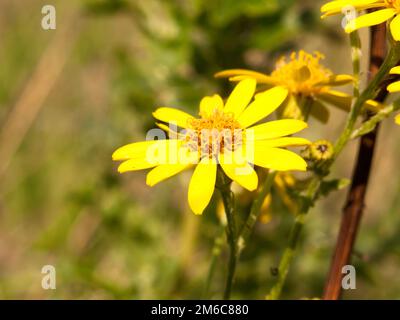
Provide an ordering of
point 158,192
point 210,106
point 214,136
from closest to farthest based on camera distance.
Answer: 1. point 214,136
2. point 210,106
3. point 158,192

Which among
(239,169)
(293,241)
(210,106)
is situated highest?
(210,106)

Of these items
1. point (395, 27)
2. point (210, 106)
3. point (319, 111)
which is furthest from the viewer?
point (319, 111)

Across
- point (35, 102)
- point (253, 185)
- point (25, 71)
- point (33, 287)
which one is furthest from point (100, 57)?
point (253, 185)

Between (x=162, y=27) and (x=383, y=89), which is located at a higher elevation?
(x=162, y=27)

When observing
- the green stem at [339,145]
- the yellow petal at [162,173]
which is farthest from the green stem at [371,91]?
the yellow petal at [162,173]

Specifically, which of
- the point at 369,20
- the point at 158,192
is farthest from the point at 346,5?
the point at 158,192

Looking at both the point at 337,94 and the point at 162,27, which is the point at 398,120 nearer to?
the point at 337,94

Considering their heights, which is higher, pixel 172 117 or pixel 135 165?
pixel 172 117

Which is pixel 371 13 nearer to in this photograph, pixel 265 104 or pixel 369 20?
pixel 369 20
